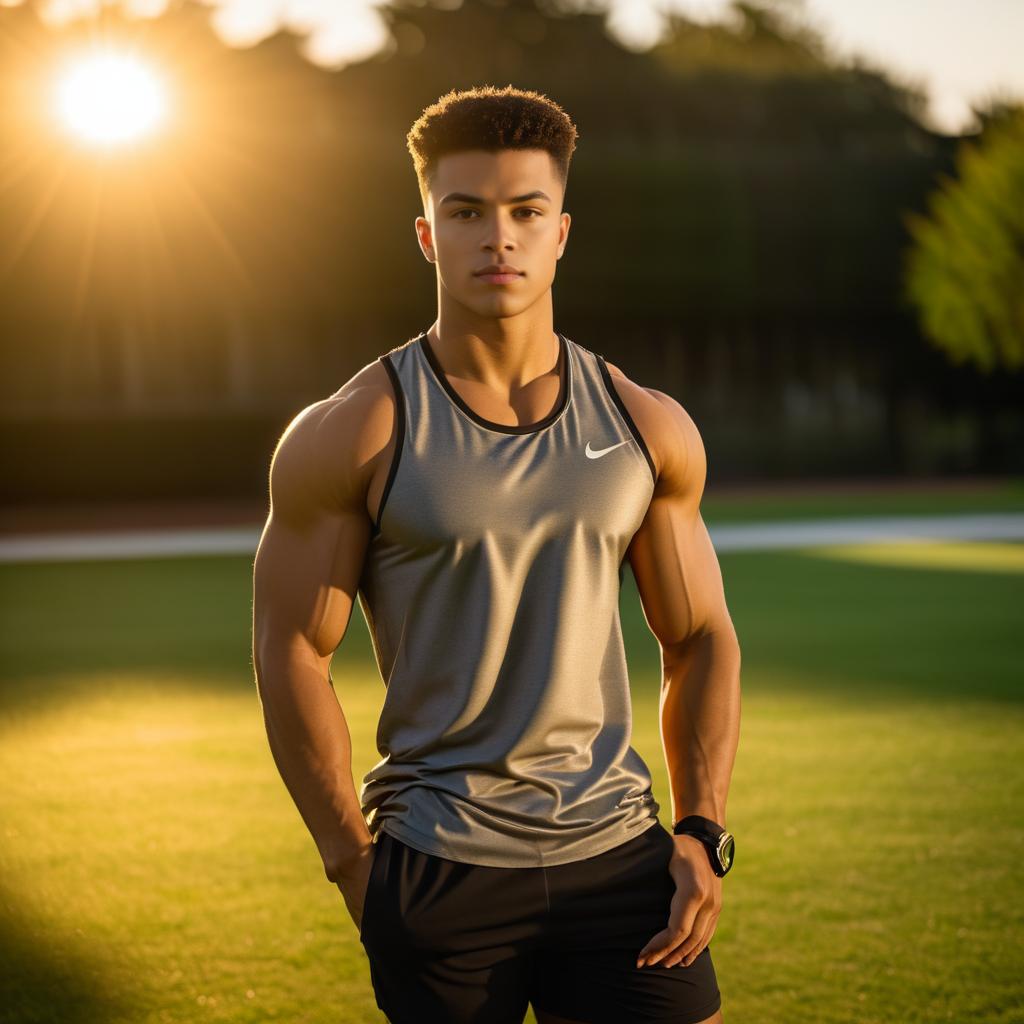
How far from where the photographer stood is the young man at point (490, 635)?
208 cm

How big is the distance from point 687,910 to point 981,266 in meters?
28.1

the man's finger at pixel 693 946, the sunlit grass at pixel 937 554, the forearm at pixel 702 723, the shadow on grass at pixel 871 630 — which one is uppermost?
the forearm at pixel 702 723

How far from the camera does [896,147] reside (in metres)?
32.0

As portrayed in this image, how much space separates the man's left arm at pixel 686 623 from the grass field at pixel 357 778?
161 centimetres

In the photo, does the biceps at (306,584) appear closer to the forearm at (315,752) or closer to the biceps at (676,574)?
the forearm at (315,752)

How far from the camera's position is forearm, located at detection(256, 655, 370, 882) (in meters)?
2.14

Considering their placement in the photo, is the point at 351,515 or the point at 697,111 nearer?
the point at 351,515

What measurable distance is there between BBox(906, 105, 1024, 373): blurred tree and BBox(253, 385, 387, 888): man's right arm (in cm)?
2792

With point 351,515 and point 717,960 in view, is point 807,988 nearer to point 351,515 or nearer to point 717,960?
point 717,960

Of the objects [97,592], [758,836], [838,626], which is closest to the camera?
[758,836]

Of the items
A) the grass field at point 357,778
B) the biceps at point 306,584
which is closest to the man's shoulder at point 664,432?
the biceps at point 306,584

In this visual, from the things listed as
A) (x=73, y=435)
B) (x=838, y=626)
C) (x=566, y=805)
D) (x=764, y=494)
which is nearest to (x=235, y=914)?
(x=566, y=805)

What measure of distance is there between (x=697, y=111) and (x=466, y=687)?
3213 centimetres

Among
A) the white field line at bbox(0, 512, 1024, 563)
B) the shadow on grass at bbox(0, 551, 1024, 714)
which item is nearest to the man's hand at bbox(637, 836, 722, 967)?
the shadow on grass at bbox(0, 551, 1024, 714)
